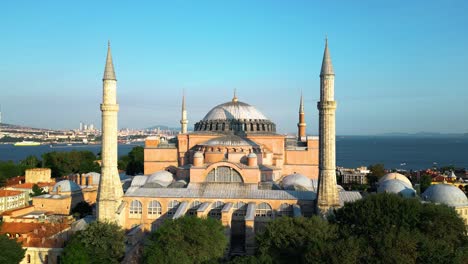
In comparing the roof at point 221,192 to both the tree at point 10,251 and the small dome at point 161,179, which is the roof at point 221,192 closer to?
the small dome at point 161,179

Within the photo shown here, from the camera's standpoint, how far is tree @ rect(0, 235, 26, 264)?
20.4 m

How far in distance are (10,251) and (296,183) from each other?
55.8 feet

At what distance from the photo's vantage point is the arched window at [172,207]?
2642 cm

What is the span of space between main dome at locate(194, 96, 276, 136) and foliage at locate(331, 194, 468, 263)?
15.5 metres

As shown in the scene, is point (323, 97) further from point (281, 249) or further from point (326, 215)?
point (281, 249)

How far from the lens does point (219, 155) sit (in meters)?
31.4

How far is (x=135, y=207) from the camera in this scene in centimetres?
2650

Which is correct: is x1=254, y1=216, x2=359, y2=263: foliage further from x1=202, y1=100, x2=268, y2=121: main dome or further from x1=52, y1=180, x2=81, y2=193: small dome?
x1=52, y1=180, x2=81, y2=193: small dome

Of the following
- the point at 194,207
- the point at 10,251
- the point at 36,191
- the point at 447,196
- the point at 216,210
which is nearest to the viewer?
the point at 10,251

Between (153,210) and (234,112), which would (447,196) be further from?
(153,210)

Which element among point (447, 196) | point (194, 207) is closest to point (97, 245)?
point (194, 207)

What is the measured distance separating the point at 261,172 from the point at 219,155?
11.0 ft

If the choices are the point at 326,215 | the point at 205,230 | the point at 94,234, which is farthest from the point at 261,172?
the point at 94,234

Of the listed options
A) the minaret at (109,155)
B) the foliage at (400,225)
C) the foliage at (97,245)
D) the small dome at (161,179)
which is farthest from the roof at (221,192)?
the foliage at (97,245)
